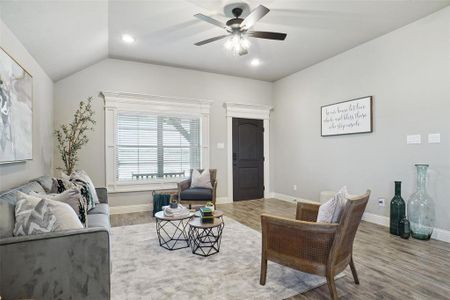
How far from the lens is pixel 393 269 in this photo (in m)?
2.44

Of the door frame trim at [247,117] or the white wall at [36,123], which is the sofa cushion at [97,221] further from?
the door frame trim at [247,117]

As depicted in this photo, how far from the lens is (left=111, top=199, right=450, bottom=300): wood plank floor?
2.04 m

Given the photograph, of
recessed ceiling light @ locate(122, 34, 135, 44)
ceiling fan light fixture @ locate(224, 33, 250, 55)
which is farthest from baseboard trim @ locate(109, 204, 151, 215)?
ceiling fan light fixture @ locate(224, 33, 250, 55)

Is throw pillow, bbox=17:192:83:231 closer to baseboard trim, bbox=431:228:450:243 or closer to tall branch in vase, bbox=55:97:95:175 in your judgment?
tall branch in vase, bbox=55:97:95:175

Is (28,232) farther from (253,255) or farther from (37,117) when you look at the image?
(37,117)

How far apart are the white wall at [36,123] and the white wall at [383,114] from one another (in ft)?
15.8

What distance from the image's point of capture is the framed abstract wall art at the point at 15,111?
83.1 inches

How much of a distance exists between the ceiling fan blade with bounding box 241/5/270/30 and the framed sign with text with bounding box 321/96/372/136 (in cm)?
256

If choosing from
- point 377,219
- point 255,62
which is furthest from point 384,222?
point 255,62

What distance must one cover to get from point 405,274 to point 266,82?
5.03m

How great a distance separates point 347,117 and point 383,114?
2.05 feet

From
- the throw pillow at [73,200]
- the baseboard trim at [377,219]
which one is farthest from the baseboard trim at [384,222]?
the throw pillow at [73,200]

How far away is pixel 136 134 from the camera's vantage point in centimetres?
499

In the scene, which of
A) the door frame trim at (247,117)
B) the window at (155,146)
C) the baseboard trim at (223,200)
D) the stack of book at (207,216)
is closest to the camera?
the stack of book at (207,216)
